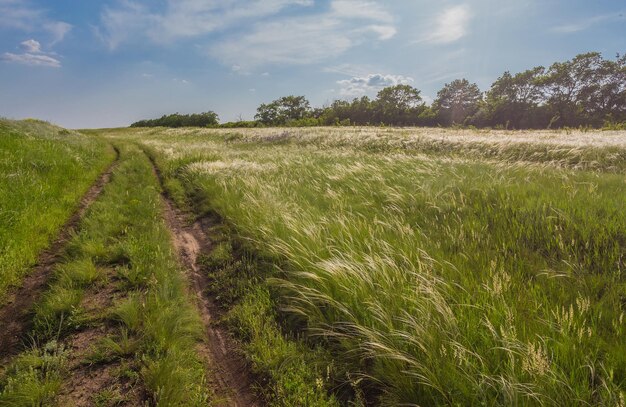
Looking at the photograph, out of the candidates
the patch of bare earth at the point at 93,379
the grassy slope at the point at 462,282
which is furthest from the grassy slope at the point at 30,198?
the grassy slope at the point at 462,282

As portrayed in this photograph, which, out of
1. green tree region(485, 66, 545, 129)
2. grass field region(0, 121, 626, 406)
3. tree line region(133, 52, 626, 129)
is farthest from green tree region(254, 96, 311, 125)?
grass field region(0, 121, 626, 406)

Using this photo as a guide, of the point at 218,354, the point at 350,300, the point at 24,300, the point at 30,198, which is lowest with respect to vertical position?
the point at 218,354

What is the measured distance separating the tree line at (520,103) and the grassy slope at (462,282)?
147 feet

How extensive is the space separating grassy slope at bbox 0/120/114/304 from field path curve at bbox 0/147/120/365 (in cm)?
11

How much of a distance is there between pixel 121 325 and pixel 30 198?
16.5 ft

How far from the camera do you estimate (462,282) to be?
9.26 feet

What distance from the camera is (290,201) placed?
612 cm

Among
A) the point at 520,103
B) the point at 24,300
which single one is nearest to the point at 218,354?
the point at 24,300

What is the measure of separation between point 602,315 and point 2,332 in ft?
17.3

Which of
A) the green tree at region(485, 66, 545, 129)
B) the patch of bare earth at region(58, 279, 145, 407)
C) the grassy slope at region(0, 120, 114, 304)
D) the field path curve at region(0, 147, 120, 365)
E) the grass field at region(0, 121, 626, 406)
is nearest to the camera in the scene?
the grass field at region(0, 121, 626, 406)

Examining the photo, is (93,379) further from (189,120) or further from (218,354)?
(189,120)

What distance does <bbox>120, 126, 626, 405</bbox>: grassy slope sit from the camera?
1927mm

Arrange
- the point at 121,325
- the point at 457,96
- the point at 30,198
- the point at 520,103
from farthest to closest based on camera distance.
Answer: the point at 457,96 → the point at 520,103 → the point at 30,198 → the point at 121,325

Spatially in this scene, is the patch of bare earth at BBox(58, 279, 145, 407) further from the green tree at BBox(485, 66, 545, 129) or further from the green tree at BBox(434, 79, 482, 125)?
the green tree at BBox(434, 79, 482, 125)
